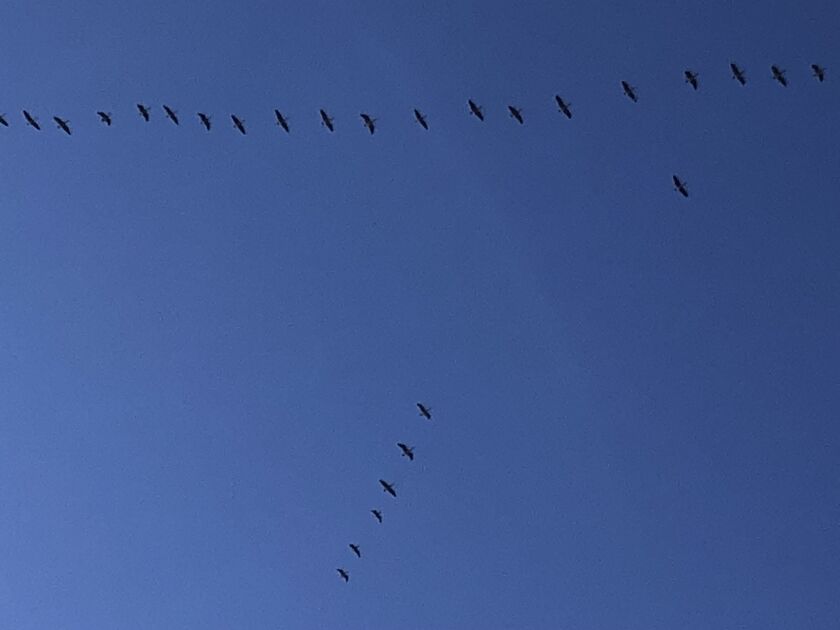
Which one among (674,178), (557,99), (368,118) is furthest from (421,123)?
(674,178)

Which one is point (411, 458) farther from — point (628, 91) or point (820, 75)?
point (820, 75)

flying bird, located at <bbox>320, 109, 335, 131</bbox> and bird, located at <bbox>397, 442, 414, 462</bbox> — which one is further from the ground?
Result: flying bird, located at <bbox>320, 109, 335, 131</bbox>

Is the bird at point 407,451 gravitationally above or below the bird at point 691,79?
below

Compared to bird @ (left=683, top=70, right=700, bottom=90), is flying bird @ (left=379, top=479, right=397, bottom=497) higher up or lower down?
lower down

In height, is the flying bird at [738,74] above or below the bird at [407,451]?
above

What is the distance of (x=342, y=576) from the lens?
42812 millimetres

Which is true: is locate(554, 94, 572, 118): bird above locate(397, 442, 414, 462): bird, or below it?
above

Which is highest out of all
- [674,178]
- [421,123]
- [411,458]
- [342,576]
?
[421,123]

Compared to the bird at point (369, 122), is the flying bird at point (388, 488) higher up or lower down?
lower down

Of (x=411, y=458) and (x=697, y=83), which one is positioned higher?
(x=697, y=83)

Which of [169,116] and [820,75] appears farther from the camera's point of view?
[169,116]

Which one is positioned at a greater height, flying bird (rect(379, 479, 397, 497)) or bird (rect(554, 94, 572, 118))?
bird (rect(554, 94, 572, 118))

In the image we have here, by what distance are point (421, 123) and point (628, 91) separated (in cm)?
738

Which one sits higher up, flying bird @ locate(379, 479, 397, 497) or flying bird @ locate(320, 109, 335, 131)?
flying bird @ locate(320, 109, 335, 131)
